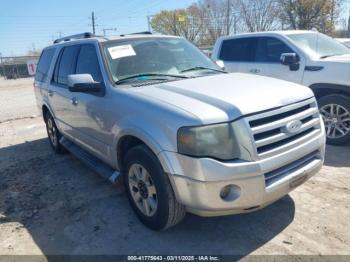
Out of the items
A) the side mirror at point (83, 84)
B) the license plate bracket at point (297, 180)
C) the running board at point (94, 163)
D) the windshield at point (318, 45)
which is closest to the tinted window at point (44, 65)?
the running board at point (94, 163)

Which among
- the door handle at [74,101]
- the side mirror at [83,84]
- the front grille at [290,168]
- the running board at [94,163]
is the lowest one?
the running board at [94,163]

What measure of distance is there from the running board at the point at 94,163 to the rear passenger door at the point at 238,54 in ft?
12.3

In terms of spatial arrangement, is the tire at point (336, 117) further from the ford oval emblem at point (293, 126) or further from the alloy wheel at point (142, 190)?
the alloy wheel at point (142, 190)

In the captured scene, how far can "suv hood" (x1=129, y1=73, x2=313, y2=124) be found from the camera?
2.70m

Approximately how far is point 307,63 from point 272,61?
792 millimetres

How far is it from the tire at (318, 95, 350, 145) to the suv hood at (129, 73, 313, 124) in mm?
2425

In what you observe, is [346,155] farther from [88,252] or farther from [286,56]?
[88,252]

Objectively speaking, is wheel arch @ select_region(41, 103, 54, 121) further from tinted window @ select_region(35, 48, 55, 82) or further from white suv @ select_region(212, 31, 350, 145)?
white suv @ select_region(212, 31, 350, 145)

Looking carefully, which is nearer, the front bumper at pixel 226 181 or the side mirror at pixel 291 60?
the front bumper at pixel 226 181

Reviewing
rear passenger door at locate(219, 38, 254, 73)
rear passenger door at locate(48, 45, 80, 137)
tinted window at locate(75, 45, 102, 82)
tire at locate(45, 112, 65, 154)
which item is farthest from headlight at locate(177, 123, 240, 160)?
rear passenger door at locate(219, 38, 254, 73)

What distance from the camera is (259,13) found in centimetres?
3897

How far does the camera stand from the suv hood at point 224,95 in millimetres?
2699

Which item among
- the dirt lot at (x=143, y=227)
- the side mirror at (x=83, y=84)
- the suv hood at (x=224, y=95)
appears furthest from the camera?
the side mirror at (x=83, y=84)

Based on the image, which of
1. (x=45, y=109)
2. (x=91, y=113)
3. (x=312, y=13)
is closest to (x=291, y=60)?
(x=91, y=113)
